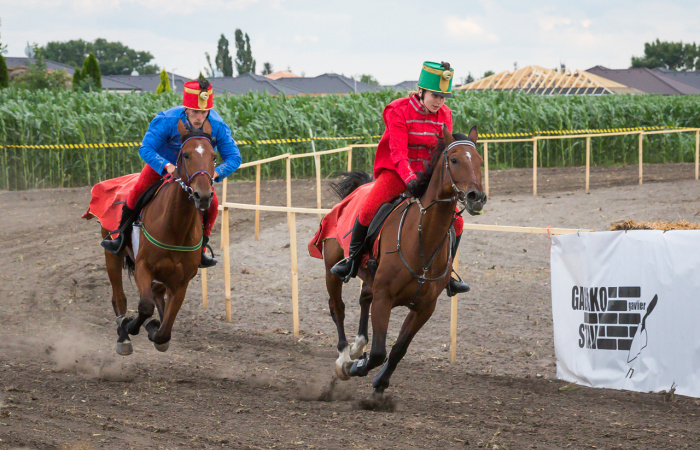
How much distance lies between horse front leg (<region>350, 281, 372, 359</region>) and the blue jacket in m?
1.74

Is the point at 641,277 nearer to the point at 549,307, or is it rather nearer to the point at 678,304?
the point at 678,304

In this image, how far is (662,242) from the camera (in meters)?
6.66

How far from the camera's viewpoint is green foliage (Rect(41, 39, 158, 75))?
97.4m

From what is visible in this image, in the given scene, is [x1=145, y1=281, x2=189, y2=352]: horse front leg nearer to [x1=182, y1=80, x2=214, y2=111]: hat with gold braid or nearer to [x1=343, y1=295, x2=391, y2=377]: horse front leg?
[x1=182, y1=80, x2=214, y2=111]: hat with gold braid

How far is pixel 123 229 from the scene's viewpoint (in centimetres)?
Result: 762

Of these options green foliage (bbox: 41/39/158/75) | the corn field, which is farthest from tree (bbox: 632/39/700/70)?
the corn field

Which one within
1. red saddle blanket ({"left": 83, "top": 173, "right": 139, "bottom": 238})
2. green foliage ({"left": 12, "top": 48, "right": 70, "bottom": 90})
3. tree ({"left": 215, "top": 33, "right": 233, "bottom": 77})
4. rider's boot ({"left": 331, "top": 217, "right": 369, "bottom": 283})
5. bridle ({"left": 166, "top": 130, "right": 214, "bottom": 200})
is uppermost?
tree ({"left": 215, "top": 33, "right": 233, "bottom": 77})

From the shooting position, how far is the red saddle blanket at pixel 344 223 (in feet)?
23.5

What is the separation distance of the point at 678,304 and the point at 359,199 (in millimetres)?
3048

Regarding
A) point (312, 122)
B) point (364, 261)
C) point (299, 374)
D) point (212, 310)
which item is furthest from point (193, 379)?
point (312, 122)

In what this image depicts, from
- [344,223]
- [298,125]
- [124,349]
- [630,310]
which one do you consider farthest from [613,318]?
[298,125]

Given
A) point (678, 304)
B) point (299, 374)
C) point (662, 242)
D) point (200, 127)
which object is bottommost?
point (299, 374)

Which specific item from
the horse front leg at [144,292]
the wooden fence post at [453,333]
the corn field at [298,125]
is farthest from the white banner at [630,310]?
the corn field at [298,125]

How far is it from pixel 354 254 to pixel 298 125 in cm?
1666
